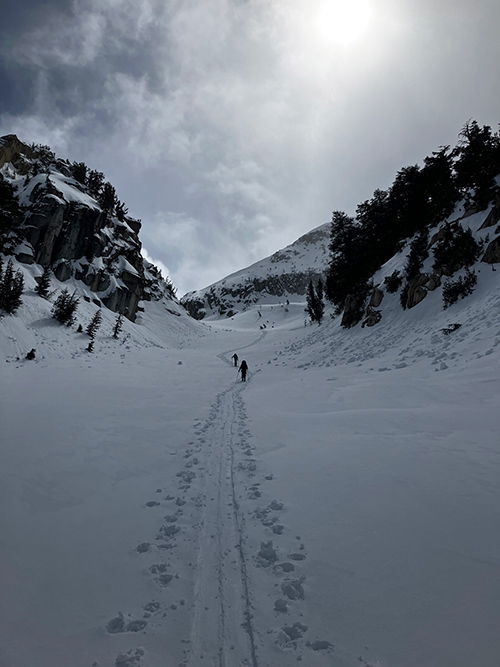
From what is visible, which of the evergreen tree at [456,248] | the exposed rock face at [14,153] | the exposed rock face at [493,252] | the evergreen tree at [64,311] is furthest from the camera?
the exposed rock face at [14,153]

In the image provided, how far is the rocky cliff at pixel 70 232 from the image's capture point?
31.8 meters

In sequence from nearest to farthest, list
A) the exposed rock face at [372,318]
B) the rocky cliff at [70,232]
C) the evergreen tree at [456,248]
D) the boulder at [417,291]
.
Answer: the evergreen tree at [456,248] < the boulder at [417,291] < the exposed rock face at [372,318] < the rocky cliff at [70,232]

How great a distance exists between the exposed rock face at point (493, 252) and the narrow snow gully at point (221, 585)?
62.0ft

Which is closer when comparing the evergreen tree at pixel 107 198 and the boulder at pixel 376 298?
the boulder at pixel 376 298

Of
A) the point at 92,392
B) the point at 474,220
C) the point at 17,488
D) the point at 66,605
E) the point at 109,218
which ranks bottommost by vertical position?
the point at 66,605

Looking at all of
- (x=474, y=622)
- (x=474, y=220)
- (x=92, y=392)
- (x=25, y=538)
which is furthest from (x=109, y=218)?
(x=474, y=622)

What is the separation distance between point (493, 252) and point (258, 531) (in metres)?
19.9

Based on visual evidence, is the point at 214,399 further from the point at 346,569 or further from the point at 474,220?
the point at 474,220

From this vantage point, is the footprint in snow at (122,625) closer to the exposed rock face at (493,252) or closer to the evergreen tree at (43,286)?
the exposed rock face at (493,252)

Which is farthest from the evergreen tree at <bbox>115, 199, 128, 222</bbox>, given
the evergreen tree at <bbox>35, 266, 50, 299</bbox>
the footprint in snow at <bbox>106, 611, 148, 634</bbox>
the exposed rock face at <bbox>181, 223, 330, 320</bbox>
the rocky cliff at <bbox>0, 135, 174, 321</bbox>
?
the exposed rock face at <bbox>181, 223, 330, 320</bbox>

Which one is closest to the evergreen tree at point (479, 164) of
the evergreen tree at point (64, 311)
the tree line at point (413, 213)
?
the tree line at point (413, 213)

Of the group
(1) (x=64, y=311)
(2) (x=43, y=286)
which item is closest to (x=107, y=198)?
(2) (x=43, y=286)

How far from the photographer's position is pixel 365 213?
3362cm

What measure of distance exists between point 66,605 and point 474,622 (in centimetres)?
383
